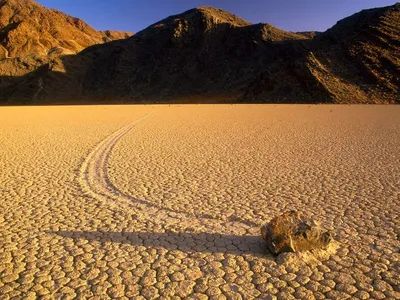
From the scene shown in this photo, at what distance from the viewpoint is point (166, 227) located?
17.4ft

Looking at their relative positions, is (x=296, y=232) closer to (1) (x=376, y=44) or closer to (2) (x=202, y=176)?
(2) (x=202, y=176)

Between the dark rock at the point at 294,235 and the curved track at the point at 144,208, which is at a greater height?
the dark rock at the point at 294,235

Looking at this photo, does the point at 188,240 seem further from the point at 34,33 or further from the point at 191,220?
the point at 34,33

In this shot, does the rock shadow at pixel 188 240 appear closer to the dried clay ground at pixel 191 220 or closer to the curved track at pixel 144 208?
the dried clay ground at pixel 191 220

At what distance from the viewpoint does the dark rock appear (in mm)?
4305

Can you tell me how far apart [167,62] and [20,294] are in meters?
64.4

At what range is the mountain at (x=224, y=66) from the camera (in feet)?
135

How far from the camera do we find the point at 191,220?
18.2 ft

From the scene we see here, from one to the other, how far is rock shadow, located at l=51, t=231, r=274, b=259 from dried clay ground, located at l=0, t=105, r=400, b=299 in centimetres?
2

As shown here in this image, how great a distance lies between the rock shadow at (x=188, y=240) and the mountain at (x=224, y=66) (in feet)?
118

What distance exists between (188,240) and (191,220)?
723mm

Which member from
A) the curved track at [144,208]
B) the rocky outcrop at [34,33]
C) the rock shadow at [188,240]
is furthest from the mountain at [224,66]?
the rock shadow at [188,240]

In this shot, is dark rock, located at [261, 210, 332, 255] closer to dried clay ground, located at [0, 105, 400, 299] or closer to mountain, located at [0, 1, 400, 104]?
dried clay ground, located at [0, 105, 400, 299]

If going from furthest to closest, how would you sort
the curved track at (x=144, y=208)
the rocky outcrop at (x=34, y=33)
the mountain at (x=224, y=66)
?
the rocky outcrop at (x=34, y=33)
the mountain at (x=224, y=66)
the curved track at (x=144, y=208)
